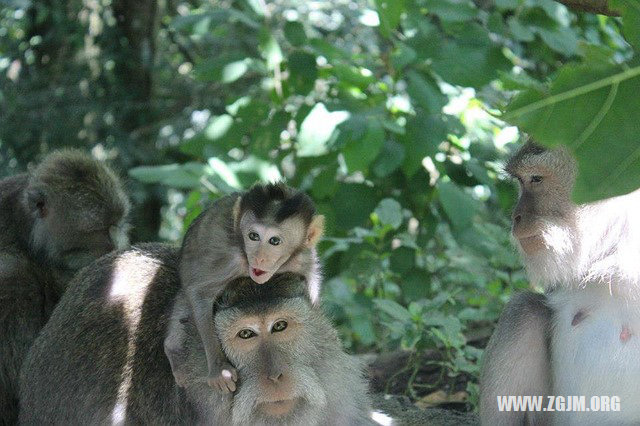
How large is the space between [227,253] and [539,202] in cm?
142

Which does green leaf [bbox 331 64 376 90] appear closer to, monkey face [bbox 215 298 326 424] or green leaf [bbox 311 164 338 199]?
green leaf [bbox 311 164 338 199]

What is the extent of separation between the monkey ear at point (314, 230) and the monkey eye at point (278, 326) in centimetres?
64

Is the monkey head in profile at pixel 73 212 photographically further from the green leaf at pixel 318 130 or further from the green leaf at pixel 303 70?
the green leaf at pixel 303 70

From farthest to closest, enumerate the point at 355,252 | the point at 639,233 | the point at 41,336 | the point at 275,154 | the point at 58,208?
the point at 275,154 → the point at 355,252 → the point at 58,208 → the point at 41,336 → the point at 639,233

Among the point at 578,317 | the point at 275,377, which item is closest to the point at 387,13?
the point at 578,317

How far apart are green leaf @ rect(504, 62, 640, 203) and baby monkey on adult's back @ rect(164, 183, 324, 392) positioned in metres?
2.38

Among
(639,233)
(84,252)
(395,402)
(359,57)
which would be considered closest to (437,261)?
(359,57)

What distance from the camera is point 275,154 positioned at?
23.2 ft

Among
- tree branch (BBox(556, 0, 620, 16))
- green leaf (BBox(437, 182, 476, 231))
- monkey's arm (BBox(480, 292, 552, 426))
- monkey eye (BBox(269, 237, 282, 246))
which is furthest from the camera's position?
green leaf (BBox(437, 182, 476, 231))

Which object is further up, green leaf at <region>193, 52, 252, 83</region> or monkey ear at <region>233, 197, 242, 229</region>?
monkey ear at <region>233, 197, 242, 229</region>

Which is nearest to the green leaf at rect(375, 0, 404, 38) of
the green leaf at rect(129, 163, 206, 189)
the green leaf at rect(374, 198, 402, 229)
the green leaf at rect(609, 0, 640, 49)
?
the green leaf at rect(374, 198, 402, 229)

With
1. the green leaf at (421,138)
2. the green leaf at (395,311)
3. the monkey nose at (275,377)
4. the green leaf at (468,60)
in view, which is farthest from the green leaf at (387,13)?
the monkey nose at (275,377)

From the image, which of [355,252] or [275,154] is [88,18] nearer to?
[275,154]

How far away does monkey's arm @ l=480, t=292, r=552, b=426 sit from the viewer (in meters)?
3.91
